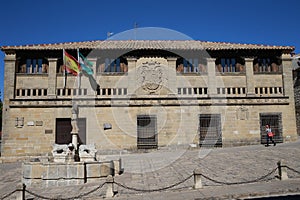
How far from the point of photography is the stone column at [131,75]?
58.7 feet

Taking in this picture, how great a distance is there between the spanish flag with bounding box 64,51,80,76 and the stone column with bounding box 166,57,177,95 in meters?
5.98

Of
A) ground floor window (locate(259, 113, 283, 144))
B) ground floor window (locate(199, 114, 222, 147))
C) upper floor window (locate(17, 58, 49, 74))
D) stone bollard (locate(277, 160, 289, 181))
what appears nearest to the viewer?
stone bollard (locate(277, 160, 289, 181))

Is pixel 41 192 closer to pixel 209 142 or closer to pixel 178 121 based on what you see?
pixel 178 121

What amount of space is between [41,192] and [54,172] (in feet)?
3.12

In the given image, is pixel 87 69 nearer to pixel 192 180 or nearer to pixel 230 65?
pixel 230 65

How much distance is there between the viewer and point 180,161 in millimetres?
12898

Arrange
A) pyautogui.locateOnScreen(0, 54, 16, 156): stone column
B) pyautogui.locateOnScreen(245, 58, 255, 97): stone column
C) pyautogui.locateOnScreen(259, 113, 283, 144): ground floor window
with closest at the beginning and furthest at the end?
pyautogui.locateOnScreen(0, 54, 16, 156): stone column, pyautogui.locateOnScreen(259, 113, 283, 144): ground floor window, pyautogui.locateOnScreen(245, 58, 255, 97): stone column

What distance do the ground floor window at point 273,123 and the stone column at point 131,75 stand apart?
873cm

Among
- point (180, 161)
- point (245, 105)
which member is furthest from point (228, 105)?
point (180, 161)

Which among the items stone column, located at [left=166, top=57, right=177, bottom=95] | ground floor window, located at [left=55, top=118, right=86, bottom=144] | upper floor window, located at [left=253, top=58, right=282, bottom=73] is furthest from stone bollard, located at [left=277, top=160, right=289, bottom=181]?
ground floor window, located at [left=55, top=118, right=86, bottom=144]

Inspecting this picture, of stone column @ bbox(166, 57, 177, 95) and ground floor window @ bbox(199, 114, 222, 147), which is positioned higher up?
stone column @ bbox(166, 57, 177, 95)

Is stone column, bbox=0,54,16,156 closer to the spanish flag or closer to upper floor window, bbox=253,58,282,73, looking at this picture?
the spanish flag

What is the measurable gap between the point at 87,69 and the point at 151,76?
4229 mm

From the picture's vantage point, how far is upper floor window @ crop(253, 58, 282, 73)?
62.4ft
